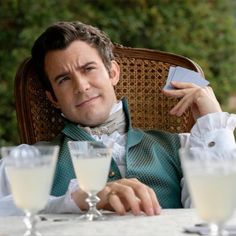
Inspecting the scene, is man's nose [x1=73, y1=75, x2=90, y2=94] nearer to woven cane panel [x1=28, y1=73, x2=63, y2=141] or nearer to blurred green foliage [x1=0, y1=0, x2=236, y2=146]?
woven cane panel [x1=28, y1=73, x2=63, y2=141]

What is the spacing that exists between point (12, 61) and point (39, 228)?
346 cm

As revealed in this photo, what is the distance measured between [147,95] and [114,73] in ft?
0.78

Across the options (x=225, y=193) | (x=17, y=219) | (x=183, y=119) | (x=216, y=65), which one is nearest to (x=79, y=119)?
(x=183, y=119)

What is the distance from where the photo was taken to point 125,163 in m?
2.48

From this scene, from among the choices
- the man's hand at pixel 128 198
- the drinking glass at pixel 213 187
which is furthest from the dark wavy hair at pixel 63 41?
the drinking glass at pixel 213 187

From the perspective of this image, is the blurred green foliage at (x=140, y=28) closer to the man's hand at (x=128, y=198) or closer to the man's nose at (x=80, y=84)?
the man's nose at (x=80, y=84)

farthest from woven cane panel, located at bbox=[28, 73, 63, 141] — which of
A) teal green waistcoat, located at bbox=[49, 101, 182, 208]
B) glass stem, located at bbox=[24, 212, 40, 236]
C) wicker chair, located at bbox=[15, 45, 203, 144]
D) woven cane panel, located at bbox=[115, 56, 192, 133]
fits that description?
glass stem, located at bbox=[24, 212, 40, 236]

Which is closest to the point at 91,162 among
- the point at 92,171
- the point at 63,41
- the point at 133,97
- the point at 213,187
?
the point at 92,171

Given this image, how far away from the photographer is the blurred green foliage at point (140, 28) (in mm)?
5090

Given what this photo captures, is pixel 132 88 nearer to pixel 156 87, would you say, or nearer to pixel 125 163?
pixel 156 87

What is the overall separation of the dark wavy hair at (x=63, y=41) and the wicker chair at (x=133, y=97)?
0.08 m

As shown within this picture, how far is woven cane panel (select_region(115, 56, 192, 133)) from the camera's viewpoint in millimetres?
2854

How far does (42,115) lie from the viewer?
2762 mm

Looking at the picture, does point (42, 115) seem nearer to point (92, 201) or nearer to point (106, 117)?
point (106, 117)
